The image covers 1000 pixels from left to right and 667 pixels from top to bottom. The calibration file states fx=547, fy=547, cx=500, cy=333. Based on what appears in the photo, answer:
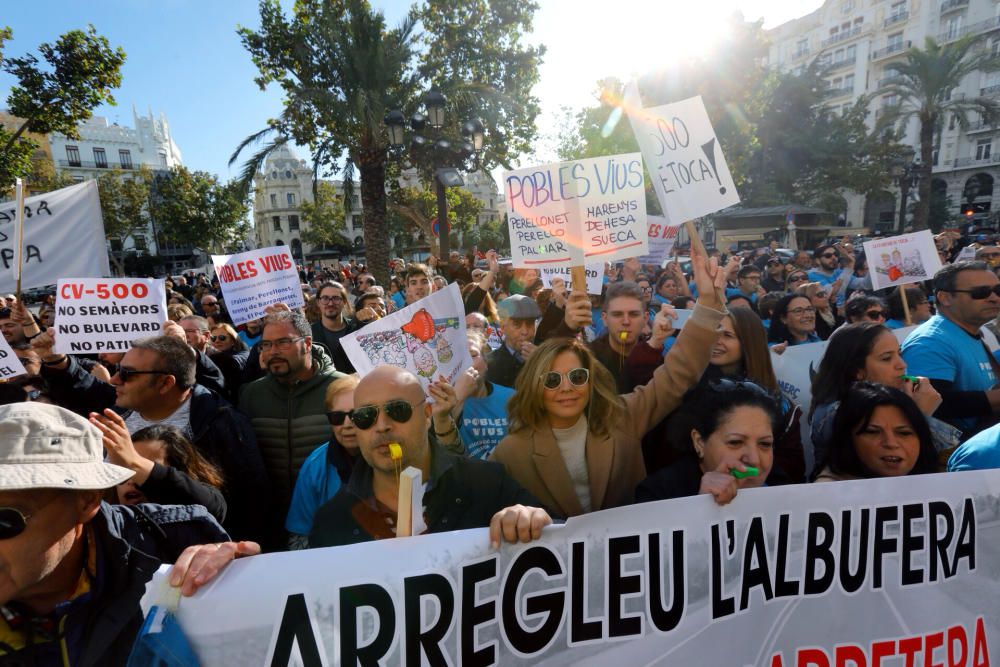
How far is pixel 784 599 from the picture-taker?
175 centimetres

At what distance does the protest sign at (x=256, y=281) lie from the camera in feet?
17.9

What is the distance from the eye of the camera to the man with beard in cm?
A: 302

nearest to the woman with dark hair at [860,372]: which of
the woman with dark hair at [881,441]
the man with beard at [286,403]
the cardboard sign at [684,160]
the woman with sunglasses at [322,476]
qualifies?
the woman with dark hair at [881,441]

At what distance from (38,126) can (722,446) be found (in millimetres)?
12413

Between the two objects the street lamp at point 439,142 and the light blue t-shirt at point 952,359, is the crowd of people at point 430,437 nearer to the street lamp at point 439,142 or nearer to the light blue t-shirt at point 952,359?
the light blue t-shirt at point 952,359

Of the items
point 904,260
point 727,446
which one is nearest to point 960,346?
point 727,446

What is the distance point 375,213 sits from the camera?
13203 mm

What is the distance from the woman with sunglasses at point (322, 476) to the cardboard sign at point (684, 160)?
2.17 metres

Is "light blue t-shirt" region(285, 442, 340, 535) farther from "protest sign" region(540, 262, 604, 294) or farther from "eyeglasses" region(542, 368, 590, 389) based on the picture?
"protest sign" region(540, 262, 604, 294)

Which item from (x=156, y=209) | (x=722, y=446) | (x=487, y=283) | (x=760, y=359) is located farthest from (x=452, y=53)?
(x=156, y=209)

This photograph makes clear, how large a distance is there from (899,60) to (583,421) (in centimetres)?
6388

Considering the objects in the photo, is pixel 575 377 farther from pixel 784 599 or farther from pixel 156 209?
pixel 156 209

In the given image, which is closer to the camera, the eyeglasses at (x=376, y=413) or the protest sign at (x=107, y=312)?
the eyeglasses at (x=376, y=413)

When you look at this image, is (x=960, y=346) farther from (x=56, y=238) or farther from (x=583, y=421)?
(x=56, y=238)
